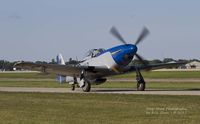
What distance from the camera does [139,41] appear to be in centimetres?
3478

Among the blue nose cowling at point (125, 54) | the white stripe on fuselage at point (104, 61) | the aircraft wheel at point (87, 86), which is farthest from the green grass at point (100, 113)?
the aircraft wheel at point (87, 86)

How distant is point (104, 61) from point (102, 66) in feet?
1.29

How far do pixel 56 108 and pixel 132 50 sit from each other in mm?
13712

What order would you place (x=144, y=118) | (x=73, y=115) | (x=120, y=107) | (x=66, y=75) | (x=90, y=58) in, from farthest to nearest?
(x=66, y=75)
(x=90, y=58)
(x=120, y=107)
(x=73, y=115)
(x=144, y=118)

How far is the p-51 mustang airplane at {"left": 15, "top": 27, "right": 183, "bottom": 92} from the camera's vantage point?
33281 mm

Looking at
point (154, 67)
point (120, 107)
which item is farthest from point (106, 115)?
point (154, 67)

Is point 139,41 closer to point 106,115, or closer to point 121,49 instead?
point 121,49

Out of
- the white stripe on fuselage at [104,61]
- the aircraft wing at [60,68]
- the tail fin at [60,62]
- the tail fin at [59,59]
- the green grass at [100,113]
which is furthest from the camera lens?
the tail fin at [59,59]

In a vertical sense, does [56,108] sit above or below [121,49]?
below

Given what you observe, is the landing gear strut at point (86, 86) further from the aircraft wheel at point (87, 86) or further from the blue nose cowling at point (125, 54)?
the blue nose cowling at point (125, 54)

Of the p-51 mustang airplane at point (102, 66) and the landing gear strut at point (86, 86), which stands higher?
the p-51 mustang airplane at point (102, 66)

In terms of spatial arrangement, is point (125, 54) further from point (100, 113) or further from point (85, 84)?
point (100, 113)

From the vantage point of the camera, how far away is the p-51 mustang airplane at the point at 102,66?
33.3 metres

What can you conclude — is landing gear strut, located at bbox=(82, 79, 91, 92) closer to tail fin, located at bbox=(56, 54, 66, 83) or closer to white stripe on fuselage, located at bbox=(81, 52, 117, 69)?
white stripe on fuselage, located at bbox=(81, 52, 117, 69)
